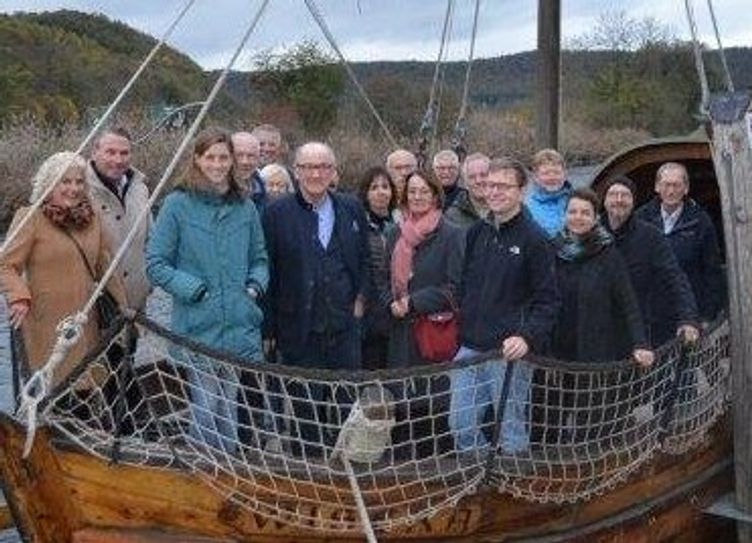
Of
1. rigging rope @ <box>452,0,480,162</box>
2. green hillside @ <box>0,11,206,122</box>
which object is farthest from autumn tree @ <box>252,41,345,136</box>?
rigging rope @ <box>452,0,480,162</box>

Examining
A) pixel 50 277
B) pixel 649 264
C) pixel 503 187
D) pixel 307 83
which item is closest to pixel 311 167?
pixel 503 187

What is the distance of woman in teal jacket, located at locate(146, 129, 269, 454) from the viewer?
3.87 m

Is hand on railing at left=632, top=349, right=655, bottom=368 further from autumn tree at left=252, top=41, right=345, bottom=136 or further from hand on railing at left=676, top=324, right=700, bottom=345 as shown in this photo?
autumn tree at left=252, top=41, right=345, bottom=136

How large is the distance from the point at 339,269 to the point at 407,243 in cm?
32

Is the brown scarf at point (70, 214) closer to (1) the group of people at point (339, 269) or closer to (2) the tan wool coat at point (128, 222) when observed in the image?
(1) the group of people at point (339, 269)

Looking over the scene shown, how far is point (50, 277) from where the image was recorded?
13.6 feet

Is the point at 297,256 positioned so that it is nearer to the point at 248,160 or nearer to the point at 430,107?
the point at 248,160

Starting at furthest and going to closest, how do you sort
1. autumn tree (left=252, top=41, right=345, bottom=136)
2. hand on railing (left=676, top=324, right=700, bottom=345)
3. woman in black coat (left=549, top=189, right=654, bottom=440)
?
autumn tree (left=252, top=41, right=345, bottom=136), hand on railing (left=676, top=324, right=700, bottom=345), woman in black coat (left=549, top=189, right=654, bottom=440)

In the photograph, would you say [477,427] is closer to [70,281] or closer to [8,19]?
[70,281]

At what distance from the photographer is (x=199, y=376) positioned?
12.5 feet

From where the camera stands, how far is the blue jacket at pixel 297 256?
4.18m

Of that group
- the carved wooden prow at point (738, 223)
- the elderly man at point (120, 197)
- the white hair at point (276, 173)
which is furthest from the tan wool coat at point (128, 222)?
the carved wooden prow at point (738, 223)

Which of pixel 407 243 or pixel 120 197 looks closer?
pixel 407 243

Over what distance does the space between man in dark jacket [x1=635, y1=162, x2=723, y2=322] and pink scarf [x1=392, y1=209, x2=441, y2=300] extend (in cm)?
125
